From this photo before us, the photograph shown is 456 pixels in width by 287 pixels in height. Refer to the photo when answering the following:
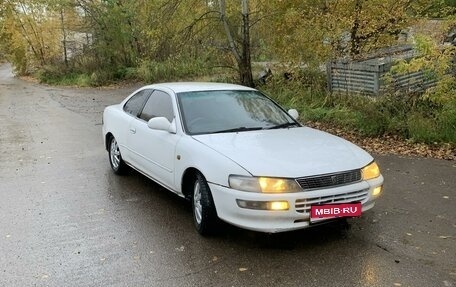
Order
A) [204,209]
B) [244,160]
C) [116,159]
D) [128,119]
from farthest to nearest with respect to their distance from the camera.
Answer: [116,159] < [128,119] < [204,209] < [244,160]

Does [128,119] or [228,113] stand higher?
[228,113]

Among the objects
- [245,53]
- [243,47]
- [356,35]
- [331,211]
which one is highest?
[356,35]

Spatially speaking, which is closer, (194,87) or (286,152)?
(286,152)

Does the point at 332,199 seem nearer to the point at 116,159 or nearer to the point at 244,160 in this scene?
the point at 244,160

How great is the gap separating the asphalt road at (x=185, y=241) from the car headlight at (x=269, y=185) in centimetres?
61

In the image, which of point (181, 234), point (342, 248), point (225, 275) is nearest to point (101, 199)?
point (181, 234)

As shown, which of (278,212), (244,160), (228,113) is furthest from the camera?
(228,113)

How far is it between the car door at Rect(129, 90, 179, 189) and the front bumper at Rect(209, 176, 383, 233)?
112 cm

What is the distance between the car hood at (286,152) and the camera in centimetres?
421

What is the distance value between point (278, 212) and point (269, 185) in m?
0.24

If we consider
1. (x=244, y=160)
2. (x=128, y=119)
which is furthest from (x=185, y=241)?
(x=128, y=119)

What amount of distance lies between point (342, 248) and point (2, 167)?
5.82 metres

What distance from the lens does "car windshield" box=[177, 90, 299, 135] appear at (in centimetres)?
530

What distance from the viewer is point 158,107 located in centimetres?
595
